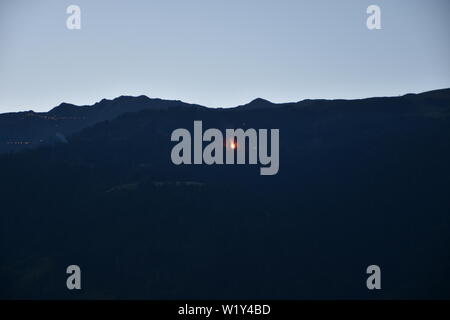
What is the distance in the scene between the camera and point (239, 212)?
5566 inches

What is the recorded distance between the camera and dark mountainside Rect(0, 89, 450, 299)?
399 ft

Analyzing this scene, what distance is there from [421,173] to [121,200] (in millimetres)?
74008

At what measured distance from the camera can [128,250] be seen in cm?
13125

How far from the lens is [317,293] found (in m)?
119

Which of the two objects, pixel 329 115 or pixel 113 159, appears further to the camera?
pixel 329 115

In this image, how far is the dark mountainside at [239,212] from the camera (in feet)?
399

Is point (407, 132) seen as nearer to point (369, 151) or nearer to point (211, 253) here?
point (369, 151)

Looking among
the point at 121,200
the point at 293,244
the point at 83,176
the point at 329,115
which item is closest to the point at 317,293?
the point at 293,244

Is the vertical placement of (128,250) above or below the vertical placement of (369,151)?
below
